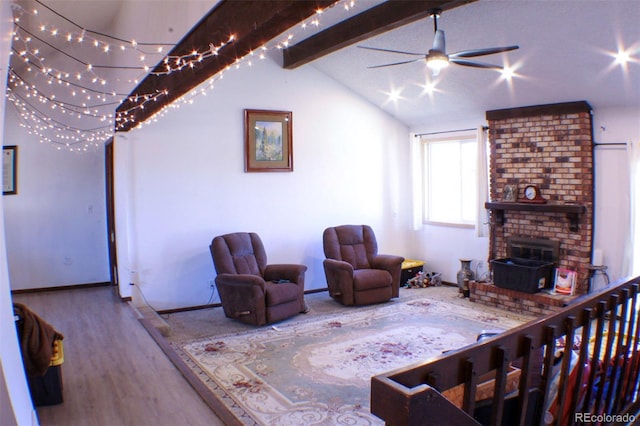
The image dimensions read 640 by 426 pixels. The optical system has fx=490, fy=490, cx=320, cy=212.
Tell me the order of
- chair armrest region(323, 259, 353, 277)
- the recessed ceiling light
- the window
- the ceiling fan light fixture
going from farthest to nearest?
1. the window
2. chair armrest region(323, 259, 353, 277)
3. the recessed ceiling light
4. the ceiling fan light fixture

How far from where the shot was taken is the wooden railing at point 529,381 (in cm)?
125

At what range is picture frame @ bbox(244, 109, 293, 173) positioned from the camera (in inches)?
252

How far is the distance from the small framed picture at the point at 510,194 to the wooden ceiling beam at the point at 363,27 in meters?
2.74

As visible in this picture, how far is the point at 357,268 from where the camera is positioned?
659cm

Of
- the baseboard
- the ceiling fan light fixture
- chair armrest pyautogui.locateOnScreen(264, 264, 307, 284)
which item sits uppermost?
the ceiling fan light fixture

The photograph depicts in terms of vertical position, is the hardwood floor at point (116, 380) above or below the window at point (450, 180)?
below

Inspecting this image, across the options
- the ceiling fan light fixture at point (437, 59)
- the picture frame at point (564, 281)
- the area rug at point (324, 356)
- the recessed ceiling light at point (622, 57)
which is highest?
the recessed ceiling light at point (622, 57)

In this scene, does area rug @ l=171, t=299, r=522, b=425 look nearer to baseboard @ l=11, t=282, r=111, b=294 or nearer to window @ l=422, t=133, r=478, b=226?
window @ l=422, t=133, r=478, b=226

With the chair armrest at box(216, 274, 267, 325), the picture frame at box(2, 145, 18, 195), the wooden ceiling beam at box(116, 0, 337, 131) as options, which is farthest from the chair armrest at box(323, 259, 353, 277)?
A: the picture frame at box(2, 145, 18, 195)

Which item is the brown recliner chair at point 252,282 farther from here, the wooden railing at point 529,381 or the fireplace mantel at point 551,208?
the wooden railing at point 529,381

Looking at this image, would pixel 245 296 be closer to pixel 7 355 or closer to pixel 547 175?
pixel 7 355

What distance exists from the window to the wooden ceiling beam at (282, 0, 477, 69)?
252 centimetres

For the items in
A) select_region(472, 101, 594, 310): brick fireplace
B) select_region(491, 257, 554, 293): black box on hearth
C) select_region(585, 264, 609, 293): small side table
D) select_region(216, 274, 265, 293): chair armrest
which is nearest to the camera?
select_region(216, 274, 265, 293): chair armrest

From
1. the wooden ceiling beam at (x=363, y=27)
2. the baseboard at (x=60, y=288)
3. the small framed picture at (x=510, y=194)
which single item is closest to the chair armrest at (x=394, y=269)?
the small framed picture at (x=510, y=194)
